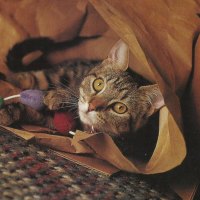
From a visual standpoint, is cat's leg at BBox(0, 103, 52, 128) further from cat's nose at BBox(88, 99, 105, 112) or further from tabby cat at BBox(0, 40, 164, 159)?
cat's nose at BBox(88, 99, 105, 112)

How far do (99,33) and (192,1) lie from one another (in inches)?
19.0

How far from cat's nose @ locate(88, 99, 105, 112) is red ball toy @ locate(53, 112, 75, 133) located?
0.21ft

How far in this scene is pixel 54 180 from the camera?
818mm

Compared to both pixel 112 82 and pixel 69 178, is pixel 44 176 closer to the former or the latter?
pixel 69 178

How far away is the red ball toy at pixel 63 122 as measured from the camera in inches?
42.7

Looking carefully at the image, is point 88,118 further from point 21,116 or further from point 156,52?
Result: point 156,52

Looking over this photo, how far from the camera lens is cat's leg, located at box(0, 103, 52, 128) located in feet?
3.31

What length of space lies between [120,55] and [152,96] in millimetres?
155

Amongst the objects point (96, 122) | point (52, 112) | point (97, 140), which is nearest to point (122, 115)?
point (96, 122)

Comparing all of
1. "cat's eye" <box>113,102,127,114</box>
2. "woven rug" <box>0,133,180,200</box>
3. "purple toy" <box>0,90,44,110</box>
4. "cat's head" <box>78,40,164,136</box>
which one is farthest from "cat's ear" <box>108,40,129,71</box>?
"woven rug" <box>0,133,180,200</box>

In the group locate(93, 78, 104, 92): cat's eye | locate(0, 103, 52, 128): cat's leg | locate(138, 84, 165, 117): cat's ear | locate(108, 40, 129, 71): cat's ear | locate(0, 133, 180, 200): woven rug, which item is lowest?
locate(0, 133, 180, 200): woven rug

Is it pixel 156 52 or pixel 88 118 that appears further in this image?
pixel 88 118

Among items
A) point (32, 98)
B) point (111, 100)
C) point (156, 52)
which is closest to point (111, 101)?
point (111, 100)

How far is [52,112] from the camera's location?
1.20m
